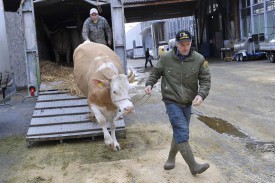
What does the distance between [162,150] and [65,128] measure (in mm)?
1922

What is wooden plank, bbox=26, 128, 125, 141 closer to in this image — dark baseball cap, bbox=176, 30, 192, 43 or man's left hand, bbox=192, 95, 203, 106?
man's left hand, bbox=192, 95, 203, 106

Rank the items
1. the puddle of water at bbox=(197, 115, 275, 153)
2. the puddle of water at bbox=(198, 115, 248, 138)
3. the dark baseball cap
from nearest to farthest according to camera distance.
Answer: the dark baseball cap → the puddle of water at bbox=(197, 115, 275, 153) → the puddle of water at bbox=(198, 115, 248, 138)

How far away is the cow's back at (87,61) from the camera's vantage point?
6332mm

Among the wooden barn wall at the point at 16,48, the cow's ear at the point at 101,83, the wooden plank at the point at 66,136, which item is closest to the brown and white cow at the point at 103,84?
the cow's ear at the point at 101,83

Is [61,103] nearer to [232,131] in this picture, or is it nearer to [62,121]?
[62,121]

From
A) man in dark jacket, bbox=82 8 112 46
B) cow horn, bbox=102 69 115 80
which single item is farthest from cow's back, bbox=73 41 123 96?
man in dark jacket, bbox=82 8 112 46

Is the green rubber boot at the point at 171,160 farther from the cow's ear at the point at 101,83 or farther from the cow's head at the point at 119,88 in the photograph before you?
the cow's ear at the point at 101,83

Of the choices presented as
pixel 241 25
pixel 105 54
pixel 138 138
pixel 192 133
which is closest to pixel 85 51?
pixel 105 54

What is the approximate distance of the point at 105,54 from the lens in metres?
6.64

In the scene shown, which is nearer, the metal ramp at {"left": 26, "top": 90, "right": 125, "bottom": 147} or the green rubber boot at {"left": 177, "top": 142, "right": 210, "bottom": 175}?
the green rubber boot at {"left": 177, "top": 142, "right": 210, "bottom": 175}

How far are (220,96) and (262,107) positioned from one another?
210 cm

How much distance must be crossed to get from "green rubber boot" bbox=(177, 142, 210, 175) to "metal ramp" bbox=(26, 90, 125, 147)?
7.47 ft

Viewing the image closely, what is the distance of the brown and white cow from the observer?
523 centimetres

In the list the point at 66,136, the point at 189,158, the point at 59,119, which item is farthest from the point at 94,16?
the point at 189,158
